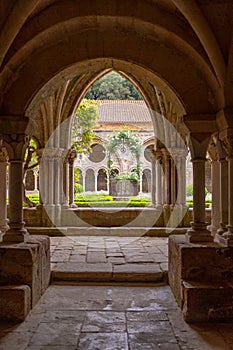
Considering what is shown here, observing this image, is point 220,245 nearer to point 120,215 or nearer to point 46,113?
point 120,215

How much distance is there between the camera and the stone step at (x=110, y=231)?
935 cm

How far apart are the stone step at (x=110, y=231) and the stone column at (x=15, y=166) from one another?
4789mm

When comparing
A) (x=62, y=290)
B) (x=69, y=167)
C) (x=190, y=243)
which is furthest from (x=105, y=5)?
(x=69, y=167)

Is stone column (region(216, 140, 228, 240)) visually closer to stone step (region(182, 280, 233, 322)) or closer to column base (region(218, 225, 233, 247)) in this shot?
column base (region(218, 225, 233, 247))

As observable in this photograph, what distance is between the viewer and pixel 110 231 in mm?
9422

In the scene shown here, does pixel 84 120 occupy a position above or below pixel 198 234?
above

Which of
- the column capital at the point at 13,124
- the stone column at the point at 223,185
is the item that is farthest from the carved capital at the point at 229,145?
the column capital at the point at 13,124

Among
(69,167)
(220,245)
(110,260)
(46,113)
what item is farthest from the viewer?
(69,167)

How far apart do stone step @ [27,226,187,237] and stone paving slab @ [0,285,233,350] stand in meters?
4.55

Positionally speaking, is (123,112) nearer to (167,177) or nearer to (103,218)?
(167,177)

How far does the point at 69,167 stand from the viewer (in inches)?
441

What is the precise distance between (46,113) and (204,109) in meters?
6.02

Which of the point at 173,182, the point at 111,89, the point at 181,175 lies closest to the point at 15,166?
the point at 181,175

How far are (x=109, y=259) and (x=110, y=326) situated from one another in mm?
2559
